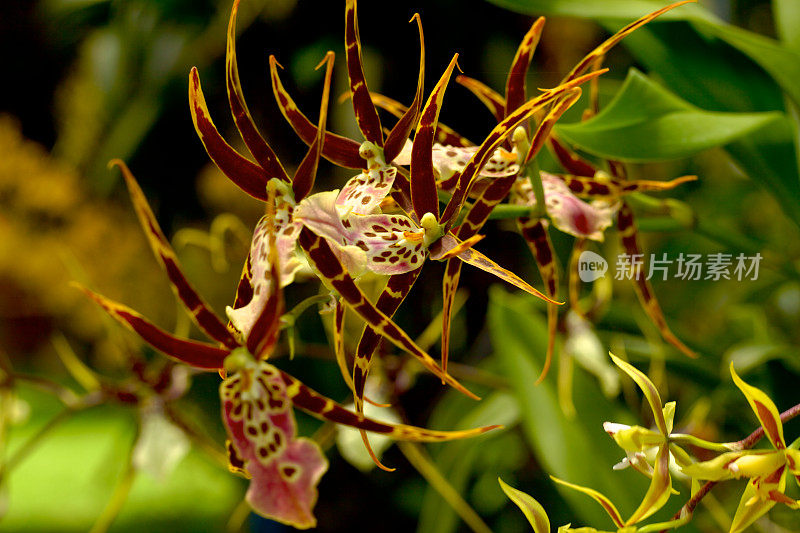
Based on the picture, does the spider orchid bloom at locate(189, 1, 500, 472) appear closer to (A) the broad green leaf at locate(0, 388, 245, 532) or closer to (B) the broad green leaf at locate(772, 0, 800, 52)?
(B) the broad green leaf at locate(772, 0, 800, 52)

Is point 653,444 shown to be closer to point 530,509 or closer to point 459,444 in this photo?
point 530,509

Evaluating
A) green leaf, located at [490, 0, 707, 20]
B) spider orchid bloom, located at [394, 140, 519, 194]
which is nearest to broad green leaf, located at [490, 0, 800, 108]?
green leaf, located at [490, 0, 707, 20]

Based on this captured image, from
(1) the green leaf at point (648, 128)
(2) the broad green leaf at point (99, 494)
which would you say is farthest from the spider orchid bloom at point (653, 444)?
(2) the broad green leaf at point (99, 494)

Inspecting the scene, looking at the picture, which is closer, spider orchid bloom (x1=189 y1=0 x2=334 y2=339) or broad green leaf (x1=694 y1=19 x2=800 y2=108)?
spider orchid bloom (x1=189 y1=0 x2=334 y2=339)

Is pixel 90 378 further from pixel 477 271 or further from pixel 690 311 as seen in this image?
pixel 690 311

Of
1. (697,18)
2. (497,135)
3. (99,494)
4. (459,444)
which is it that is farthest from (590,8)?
(99,494)

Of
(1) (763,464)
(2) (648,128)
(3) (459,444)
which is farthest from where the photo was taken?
(3) (459,444)
